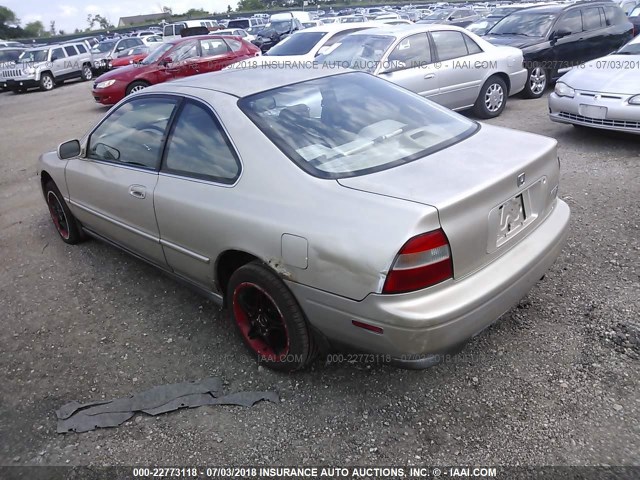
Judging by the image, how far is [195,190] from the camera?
2861 millimetres

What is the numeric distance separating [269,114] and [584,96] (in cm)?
501

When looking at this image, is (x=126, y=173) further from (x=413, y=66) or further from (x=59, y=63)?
(x=59, y=63)

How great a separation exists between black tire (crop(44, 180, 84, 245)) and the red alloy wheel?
2.38 m

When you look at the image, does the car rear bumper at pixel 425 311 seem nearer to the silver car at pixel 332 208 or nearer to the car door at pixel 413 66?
the silver car at pixel 332 208

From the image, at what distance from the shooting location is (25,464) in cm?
239

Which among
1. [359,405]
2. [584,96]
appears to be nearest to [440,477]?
[359,405]

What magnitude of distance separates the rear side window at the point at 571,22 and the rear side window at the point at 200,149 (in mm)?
8689

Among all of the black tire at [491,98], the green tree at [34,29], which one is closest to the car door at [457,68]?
the black tire at [491,98]

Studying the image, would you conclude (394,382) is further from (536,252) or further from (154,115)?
(154,115)

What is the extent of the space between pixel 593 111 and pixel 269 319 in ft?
17.1

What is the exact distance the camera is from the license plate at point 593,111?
19.5 feet

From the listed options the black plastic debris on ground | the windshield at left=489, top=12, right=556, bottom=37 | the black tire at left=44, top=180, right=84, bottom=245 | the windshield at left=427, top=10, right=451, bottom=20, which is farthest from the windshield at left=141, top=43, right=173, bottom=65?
the windshield at left=427, top=10, right=451, bottom=20

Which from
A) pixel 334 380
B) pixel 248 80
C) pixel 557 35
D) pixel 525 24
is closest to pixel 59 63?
pixel 525 24

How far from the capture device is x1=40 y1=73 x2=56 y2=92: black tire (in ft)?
62.0
